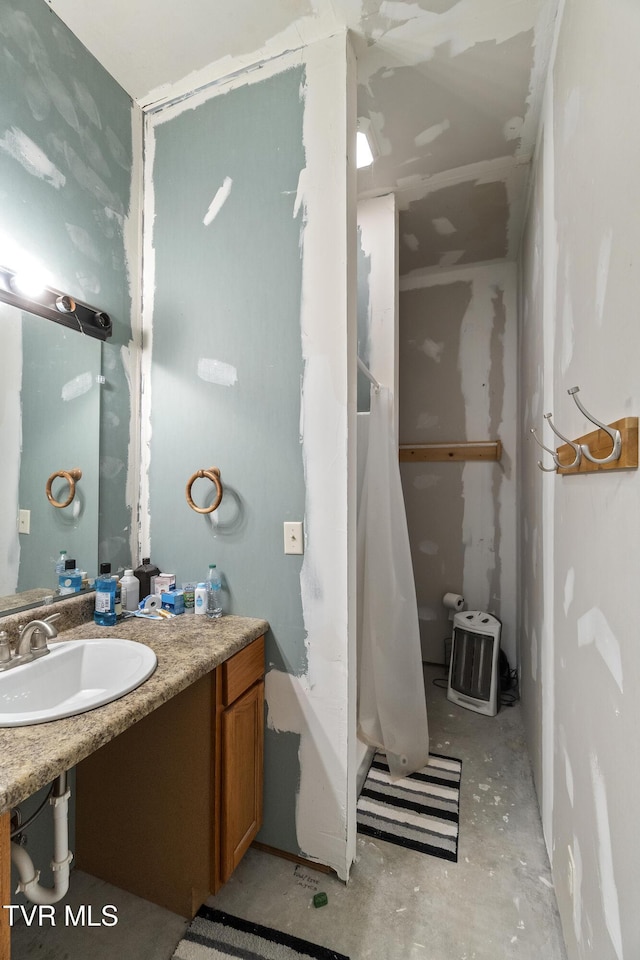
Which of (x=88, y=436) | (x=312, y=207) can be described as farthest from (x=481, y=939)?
(x=312, y=207)

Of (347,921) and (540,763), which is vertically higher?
(540,763)

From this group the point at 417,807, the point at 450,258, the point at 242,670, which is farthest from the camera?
the point at 450,258

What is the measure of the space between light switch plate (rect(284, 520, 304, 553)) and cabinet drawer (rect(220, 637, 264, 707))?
32cm

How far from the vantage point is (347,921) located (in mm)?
1226

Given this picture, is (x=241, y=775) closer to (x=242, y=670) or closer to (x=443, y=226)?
(x=242, y=670)

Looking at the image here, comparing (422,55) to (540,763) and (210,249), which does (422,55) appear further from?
(540,763)

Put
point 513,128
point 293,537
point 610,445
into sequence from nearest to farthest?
point 610,445 → point 293,537 → point 513,128

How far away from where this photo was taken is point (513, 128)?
1.79 metres

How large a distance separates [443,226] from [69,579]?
2.65 metres

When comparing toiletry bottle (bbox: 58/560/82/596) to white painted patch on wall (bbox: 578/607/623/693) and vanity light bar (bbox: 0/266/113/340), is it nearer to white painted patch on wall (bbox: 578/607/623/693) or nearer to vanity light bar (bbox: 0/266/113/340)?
vanity light bar (bbox: 0/266/113/340)

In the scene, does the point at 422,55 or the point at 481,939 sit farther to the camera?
the point at 422,55

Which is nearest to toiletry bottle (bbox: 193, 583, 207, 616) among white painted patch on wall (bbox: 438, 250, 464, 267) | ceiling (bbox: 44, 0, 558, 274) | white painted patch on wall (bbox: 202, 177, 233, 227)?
white painted patch on wall (bbox: 202, 177, 233, 227)

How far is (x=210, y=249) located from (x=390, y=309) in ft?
3.19

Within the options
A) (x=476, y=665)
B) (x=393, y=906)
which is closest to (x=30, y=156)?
(x=393, y=906)
